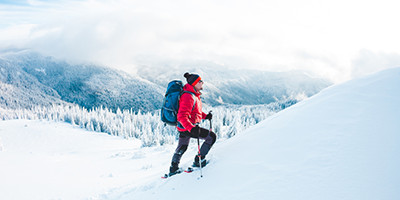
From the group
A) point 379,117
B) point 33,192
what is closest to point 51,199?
point 33,192

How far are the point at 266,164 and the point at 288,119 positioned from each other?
170 cm

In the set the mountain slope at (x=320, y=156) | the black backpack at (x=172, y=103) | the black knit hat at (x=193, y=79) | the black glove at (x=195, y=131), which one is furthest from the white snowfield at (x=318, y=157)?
the black knit hat at (x=193, y=79)

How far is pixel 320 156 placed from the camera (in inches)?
159

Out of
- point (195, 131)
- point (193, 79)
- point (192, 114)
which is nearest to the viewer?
point (195, 131)

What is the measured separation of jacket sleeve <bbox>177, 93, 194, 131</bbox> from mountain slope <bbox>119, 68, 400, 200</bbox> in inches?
52.7

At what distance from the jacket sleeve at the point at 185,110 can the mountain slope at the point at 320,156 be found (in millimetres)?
1339

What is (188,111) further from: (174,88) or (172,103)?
(174,88)

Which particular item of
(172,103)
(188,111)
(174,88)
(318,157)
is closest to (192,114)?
(188,111)

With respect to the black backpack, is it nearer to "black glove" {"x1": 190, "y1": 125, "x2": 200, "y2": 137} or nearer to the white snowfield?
"black glove" {"x1": 190, "y1": 125, "x2": 200, "y2": 137}

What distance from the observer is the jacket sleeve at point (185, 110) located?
5285 millimetres

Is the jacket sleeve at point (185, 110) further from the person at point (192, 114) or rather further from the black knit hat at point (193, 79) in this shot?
the black knit hat at point (193, 79)

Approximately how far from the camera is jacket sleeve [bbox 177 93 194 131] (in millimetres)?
5285

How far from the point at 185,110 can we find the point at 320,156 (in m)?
2.99

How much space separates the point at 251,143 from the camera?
5.59 m
